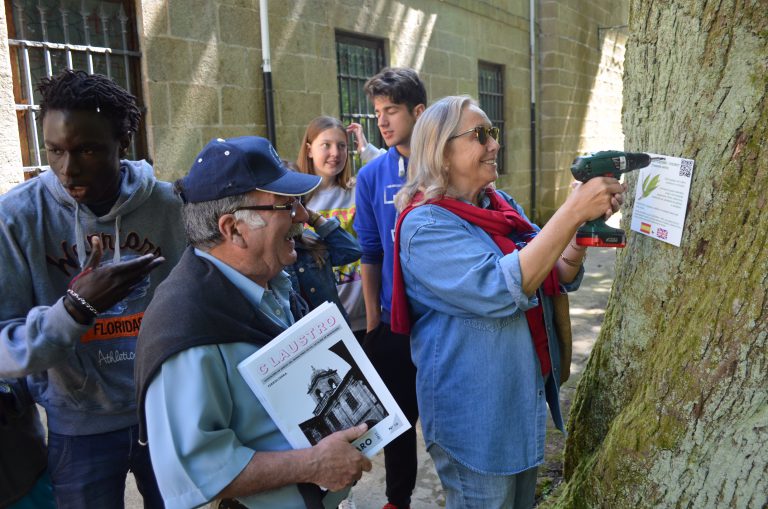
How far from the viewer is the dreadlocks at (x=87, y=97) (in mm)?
1841

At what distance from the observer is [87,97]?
6.08 feet

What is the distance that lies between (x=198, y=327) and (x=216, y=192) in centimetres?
35

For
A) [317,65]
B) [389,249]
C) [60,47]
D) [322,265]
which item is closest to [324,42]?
[317,65]

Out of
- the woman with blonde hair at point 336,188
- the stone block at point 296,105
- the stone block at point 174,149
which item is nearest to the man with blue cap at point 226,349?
the woman with blonde hair at point 336,188

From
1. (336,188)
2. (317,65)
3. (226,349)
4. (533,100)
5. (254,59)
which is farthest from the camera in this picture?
(533,100)

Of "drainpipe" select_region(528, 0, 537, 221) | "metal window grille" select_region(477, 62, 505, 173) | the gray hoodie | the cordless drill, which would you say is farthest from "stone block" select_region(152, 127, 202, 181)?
"drainpipe" select_region(528, 0, 537, 221)

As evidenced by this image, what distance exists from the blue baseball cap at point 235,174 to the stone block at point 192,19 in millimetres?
3864

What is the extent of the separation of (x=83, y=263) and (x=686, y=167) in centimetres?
172

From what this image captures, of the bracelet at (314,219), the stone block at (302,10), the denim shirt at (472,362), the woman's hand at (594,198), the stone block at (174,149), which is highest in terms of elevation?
the stone block at (302,10)

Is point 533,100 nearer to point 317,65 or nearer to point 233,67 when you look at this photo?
point 317,65

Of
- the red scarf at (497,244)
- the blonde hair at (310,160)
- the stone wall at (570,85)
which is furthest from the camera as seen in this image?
the stone wall at (570,85)

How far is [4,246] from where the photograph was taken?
1.76 m

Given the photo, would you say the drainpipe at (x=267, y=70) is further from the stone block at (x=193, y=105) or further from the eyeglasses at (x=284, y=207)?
the eyeglasses at (x=284, y=207)

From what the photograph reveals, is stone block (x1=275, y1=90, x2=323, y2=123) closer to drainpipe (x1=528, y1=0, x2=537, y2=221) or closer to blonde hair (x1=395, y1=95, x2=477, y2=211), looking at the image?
blonde hair (x1=395, y1=95, x2=477, y2=211)
